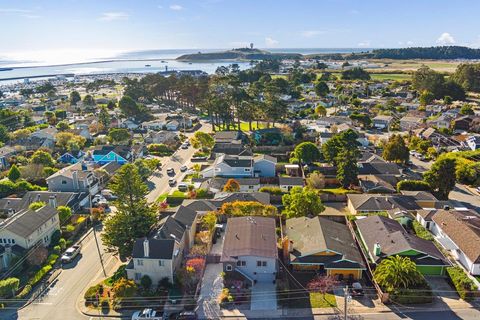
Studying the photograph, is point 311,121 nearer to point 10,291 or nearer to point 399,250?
point 399,250

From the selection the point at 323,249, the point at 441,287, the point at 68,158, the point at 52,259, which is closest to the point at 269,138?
the point at 68,158

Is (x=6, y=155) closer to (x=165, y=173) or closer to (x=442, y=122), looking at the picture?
(x=165, y=173)

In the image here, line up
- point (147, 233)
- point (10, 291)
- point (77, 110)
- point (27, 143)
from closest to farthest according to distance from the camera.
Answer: point (10, 291)
point (147, 233)
point (27, 143)
point (77, 110)

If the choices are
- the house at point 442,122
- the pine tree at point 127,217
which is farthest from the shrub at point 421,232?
the house at point 442,122

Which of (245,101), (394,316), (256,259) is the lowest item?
(394,316)

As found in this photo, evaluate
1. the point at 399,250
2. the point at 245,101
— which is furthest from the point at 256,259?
the point at 245,101

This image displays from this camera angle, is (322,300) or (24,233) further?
(24,233)

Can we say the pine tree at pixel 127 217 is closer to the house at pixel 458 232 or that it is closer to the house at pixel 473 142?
the house at pixel 458 232

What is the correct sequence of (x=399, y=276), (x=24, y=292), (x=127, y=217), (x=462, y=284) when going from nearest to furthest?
(x=399, y=276) < (x=462, y=284) < (x=24, y=292) < (x=127, y=217)
